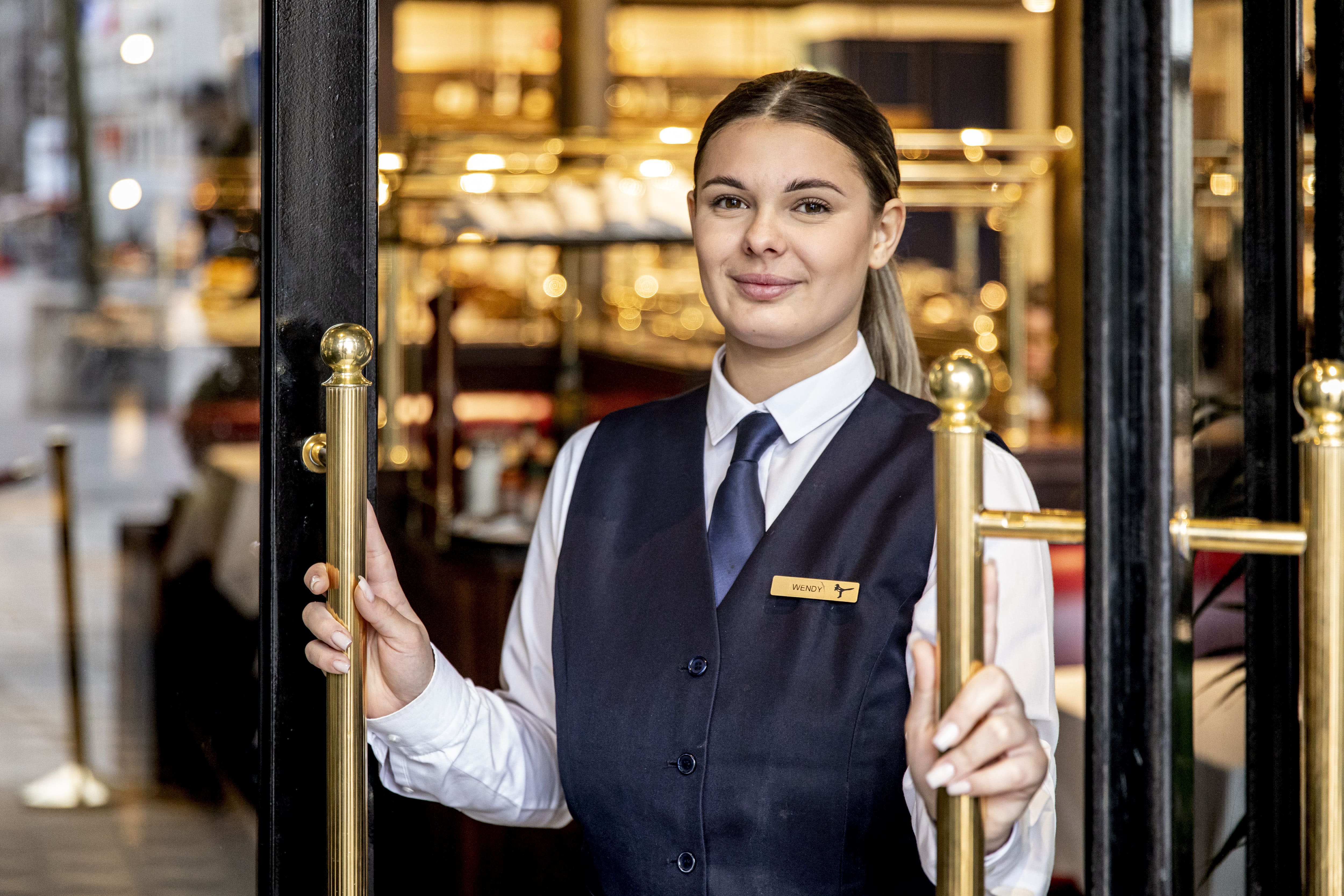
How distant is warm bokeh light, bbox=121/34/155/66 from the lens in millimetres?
7828

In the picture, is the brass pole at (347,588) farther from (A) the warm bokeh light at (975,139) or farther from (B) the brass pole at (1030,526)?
(A) the warm bokeh light at (975,139)

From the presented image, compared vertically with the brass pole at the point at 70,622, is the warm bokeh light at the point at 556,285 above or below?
above

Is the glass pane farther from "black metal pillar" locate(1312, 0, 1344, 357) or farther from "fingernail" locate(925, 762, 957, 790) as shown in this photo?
"black metal pillar" locate(1312, 0, 1344, 357)

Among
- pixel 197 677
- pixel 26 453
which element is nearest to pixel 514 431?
pixel 197 677

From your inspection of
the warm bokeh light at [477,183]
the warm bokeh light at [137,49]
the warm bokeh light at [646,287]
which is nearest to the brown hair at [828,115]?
the warm bokeh light at [477,183]

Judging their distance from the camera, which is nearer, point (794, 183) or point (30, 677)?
point (794, 183)

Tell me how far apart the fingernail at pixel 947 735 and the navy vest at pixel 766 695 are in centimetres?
26

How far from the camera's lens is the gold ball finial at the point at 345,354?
932 mm

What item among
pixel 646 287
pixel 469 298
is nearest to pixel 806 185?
pixel 469 298

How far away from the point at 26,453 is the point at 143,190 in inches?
68.7

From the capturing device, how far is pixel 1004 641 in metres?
1.03

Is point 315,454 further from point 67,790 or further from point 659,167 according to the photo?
point 659,167

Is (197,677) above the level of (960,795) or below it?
below

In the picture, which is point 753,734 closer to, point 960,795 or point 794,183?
point 960,795
